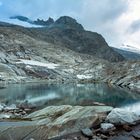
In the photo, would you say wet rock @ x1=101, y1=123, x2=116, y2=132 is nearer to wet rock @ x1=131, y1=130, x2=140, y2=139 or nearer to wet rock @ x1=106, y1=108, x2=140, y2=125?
wet rock @ x1=106, y1=108, x2=140, y2=125

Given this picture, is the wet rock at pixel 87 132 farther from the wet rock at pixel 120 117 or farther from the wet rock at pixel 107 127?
the wet rock at pixel 120 117

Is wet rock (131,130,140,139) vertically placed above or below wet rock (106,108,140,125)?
below

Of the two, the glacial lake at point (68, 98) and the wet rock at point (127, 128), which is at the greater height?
the glacial lake at point (68, 98)

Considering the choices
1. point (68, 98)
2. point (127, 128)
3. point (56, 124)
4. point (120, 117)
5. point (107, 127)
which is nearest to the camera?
point (56, 124)

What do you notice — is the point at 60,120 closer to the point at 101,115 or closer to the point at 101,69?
the point at 101,115

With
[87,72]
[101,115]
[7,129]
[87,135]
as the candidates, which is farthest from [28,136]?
[87,72]

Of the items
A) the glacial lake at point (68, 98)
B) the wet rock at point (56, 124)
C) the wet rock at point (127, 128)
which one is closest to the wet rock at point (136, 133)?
the wet rock at point (127, 128)

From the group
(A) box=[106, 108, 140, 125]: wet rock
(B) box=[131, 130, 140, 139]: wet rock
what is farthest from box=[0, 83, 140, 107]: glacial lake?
Answer: (B) box=[131, 130, 140, 139]: wet rock

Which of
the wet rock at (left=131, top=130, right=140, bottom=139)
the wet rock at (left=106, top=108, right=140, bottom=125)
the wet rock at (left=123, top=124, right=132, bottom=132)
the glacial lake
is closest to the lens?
the wet rock at (left=131, top=130, right=140, bottom=139)

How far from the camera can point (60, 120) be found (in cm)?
2831

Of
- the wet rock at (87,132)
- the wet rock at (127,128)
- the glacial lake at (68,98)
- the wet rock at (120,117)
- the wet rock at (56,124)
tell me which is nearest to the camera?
the wet rock at (56,124)

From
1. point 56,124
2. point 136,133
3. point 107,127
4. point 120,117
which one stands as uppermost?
point 120,117

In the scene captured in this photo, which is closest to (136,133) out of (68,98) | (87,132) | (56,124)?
(87,132)

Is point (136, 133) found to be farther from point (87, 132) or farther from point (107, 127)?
point (87, 132)
